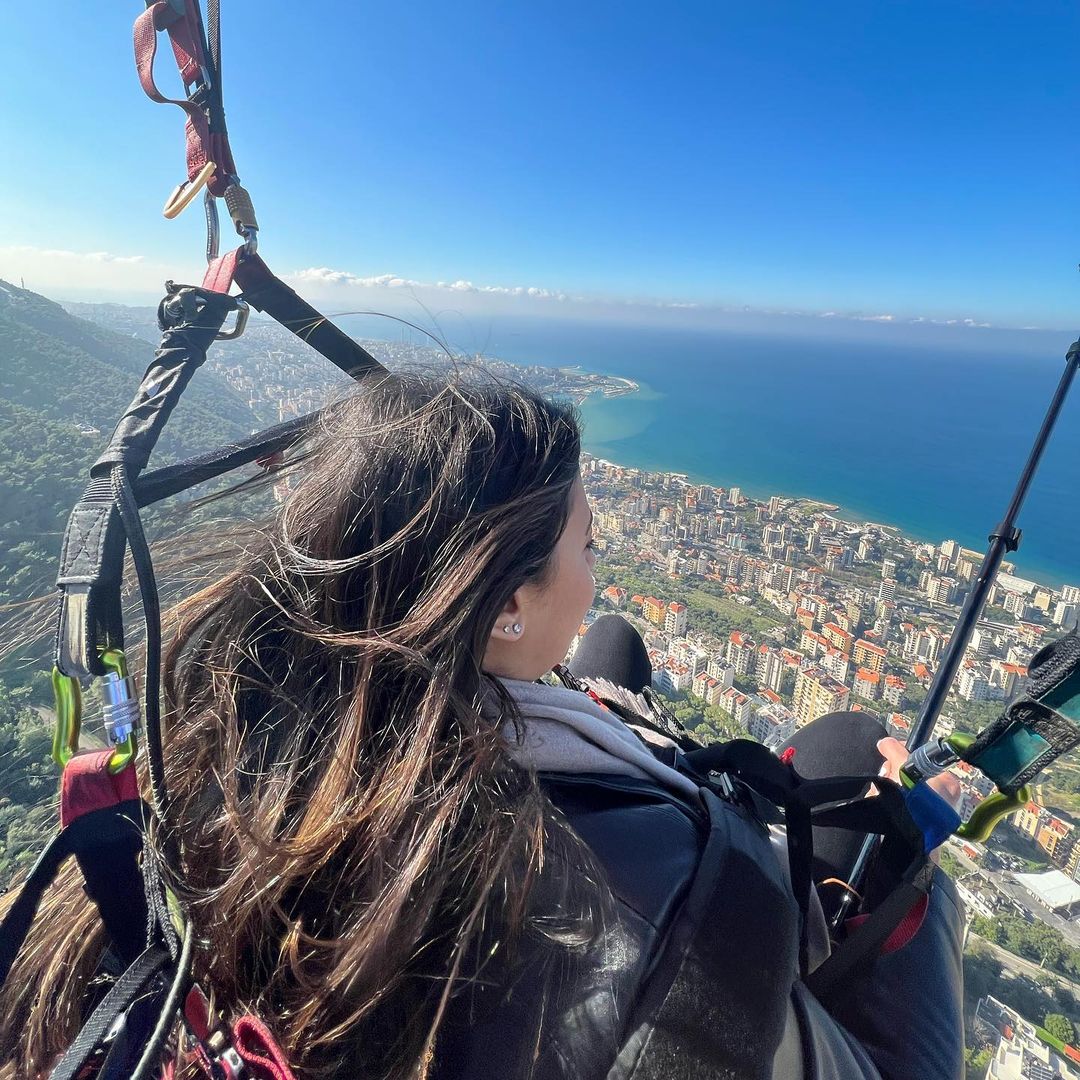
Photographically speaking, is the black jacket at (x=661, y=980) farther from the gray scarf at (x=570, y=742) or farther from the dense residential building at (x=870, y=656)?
the dense residential building at (x=870, y=656)

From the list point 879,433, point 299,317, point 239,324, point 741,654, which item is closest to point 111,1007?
point 239,324

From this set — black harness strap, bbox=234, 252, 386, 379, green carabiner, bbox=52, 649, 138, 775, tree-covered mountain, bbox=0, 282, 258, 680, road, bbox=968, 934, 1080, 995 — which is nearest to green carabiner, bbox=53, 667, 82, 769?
green carabiner, bbox=52, 649, 138, 775

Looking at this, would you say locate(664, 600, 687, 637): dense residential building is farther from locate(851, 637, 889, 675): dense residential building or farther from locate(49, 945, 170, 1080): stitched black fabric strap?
locate(49, 945, 170, 1080): stitched black fabric strap

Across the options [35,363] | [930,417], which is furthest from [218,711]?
[930,417]

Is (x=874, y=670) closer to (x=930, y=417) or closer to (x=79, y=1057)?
(x=79, y=1057)

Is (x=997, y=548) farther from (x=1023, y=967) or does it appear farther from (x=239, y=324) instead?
(x=1023, y=967)

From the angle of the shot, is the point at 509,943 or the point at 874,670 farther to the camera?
the point at 874,670
